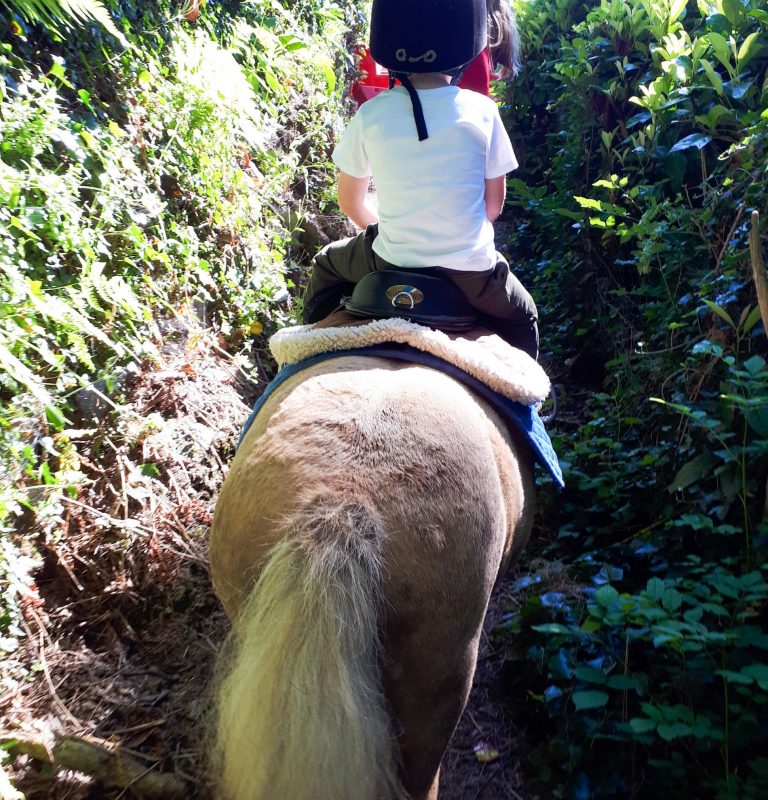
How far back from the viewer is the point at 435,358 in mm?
1955

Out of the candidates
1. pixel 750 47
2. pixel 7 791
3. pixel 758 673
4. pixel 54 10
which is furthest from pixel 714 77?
pixel 7 791

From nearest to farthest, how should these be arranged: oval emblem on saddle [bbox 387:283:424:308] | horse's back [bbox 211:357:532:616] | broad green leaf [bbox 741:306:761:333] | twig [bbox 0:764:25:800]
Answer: horse's back [bbox 211:357:532:616] → twig [bbox 0:764:25:800] → oval emblem on saddle [bbox 387:283:424:308] → broad green leaf [bbox 741:306:761:333]

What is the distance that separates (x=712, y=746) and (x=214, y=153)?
3.77 meters

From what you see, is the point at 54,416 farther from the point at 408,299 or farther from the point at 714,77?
the point at 714,77

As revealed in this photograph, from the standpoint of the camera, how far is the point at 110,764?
2.08 metres

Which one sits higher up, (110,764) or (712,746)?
(110,764)

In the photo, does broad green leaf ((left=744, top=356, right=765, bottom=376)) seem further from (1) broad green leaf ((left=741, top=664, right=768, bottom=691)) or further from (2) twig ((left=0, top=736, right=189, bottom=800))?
(2) twig ((left=0, top=736, right=189, bottom=800))

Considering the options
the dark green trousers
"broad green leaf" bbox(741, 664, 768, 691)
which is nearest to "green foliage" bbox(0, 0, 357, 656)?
the dark green trousers

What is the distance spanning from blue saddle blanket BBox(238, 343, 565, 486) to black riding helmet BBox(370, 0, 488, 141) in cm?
85

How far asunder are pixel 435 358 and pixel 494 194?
95 cm

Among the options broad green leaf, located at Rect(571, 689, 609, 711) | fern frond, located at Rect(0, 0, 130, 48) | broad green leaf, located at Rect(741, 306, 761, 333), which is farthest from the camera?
fern frond, located at Rect(0, 0, 130, 48)

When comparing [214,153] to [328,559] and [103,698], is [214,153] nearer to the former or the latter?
[103,698]

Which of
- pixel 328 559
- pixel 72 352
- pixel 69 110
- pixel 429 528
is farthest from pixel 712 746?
pixel 69 110

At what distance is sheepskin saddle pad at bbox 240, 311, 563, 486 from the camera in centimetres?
195
